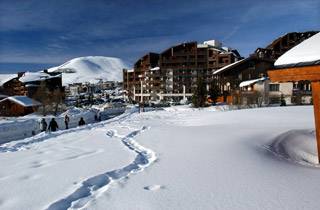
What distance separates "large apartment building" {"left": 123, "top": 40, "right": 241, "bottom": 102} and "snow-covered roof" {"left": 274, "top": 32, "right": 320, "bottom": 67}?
2483 inches

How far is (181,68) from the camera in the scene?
248 ft

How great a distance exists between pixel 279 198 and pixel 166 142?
16.7 ft

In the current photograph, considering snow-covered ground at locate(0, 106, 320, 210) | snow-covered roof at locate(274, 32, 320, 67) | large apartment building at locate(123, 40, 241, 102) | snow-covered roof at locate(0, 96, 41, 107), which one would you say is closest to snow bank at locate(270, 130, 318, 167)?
snow-covered ground at locate(0, 106, 320, 210)

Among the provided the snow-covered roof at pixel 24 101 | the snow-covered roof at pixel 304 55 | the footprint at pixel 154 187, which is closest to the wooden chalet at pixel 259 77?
the snow-covered roof at pixel 304 55

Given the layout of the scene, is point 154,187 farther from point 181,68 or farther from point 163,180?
point 181,68

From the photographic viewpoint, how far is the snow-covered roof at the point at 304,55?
5.39 metres

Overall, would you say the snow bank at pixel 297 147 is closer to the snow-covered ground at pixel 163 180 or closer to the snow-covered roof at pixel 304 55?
the snow-covered ground at pixel 163 180

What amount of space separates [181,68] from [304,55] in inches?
2778

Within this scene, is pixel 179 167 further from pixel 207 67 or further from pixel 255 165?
pixel 207 67

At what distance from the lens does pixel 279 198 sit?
376 centimetres

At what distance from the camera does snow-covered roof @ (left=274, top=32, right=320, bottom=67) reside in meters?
5.39

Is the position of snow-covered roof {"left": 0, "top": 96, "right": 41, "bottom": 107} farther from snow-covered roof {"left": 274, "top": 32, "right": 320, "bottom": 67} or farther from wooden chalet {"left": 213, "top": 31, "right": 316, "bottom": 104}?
snow-covered roof {"left": 274, "top": 32, "right": 320, "bottom": 67}

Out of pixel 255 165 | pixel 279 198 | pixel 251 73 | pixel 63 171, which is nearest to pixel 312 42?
pixel 255 165

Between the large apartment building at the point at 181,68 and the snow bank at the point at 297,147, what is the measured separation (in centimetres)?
5984
